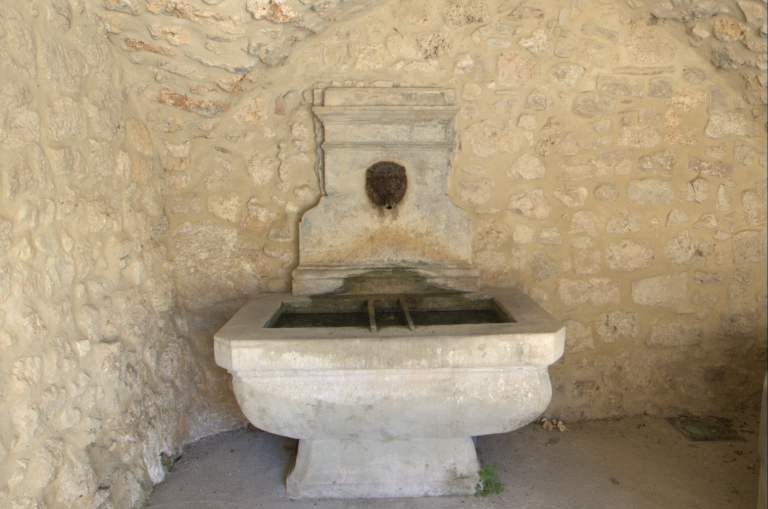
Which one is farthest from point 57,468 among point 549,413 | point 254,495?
point 549,413

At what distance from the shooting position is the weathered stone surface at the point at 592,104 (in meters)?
3.07

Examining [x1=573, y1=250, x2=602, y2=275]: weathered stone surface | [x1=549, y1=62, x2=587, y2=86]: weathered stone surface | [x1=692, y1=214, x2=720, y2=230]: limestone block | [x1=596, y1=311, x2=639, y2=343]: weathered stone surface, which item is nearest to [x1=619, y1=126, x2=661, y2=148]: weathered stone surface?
[x1=549, y1=62, x2=587, y2=86]: weathered stone surface

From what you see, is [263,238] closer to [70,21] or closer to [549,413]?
[70,21]

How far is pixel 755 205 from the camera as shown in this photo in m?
3.16

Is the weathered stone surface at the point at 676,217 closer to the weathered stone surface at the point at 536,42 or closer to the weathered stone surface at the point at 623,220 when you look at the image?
the weathered stone surface at the point at 623,220

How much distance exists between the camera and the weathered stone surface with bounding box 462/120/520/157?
121 inches

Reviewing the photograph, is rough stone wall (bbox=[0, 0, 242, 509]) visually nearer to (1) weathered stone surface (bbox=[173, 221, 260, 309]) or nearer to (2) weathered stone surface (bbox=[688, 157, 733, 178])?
(1) weathered stone surface (bbox=[173, 221, 260, 309])

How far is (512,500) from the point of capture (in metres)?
2.53

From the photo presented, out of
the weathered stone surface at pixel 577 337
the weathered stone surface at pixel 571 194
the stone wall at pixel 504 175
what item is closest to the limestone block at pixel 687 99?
the stone wall at pixel 504 175

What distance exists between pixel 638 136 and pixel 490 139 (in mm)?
811

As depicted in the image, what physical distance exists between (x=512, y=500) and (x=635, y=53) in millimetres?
2363

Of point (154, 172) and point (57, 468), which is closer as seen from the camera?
point (57, 468)

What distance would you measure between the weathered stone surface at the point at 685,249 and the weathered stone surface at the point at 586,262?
0.39m

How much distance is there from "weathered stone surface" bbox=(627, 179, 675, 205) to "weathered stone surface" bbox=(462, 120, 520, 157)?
2.22 ft
